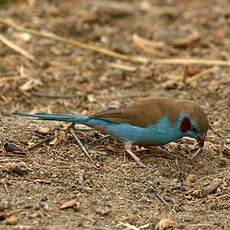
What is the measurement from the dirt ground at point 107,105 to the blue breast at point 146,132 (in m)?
0.13

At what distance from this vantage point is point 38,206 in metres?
4.26

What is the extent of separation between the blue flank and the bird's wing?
3cm

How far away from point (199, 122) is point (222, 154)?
0.42 meters

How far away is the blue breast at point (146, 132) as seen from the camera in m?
5.35

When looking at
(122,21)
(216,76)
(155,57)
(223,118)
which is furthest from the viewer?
(122,21)

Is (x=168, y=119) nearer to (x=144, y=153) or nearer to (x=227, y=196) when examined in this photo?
(x=144, y=153)

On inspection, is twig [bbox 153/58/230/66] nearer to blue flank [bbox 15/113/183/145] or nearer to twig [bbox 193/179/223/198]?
blue flank [bbox 15/113/183/145]

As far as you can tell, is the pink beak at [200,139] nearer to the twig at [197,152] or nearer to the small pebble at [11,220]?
the twig at [197,152]

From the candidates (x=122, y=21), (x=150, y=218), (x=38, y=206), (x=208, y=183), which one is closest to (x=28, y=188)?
(x=38, y=206)

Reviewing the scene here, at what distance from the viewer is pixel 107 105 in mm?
6852

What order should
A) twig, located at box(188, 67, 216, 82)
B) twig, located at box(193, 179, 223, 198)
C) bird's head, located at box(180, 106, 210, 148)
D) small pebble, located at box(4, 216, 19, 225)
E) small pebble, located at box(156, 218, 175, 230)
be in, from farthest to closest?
twig, located at box(188, 67, 216, 82)
bird's head, located at box(180, 106, 210, 148)
twig, located at box(193, 179, 223, 198)
small pebble, located at box(156, 218, 175, 230)
small pebble, located at box(4, 216, 19, 225)

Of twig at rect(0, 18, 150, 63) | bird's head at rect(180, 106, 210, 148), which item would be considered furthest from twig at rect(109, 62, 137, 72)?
bird's head at rect(180, 106, 210, 148)

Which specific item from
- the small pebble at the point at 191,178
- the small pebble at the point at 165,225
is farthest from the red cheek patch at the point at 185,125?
the small pebble at the point at 165,225

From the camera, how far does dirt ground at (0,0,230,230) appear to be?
4410mm
